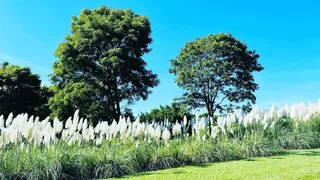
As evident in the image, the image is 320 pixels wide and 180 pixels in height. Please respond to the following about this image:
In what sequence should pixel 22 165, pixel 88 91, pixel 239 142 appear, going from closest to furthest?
pixel 22 165, pixel 239 142, pixel 88 91

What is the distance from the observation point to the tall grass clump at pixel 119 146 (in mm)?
6855

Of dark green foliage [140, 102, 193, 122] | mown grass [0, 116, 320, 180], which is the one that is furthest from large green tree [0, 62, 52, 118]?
mown grass [0, 116, 320, 180]

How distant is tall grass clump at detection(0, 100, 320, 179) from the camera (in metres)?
6.86

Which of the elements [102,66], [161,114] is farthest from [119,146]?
[102,66]

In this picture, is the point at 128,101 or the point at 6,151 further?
the point at 128,101

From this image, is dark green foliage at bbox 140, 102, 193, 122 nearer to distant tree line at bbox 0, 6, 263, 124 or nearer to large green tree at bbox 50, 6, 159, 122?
distant tree line at bbox 0, 6, 263, 124

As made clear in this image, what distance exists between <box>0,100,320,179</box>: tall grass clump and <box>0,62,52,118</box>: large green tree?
18505 millimetres

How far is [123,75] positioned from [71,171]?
16389 millimetres

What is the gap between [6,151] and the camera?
286 inches

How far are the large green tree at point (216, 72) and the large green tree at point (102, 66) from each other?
5.38m

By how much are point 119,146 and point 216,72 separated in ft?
66.5

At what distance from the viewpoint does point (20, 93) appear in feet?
87.3

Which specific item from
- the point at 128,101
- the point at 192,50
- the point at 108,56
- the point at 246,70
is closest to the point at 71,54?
the point at 108,56

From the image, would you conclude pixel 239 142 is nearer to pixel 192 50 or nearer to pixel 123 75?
pixel 123 75
